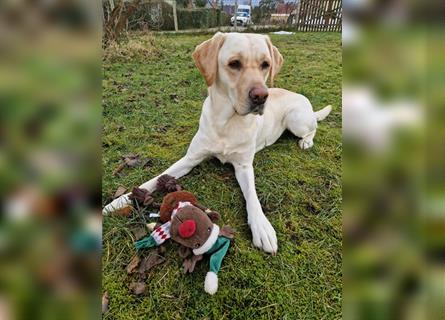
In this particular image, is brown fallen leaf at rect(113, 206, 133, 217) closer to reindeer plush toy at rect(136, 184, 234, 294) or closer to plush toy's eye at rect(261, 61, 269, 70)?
reindeer plush toy at rect(136, 184, 234, 294)

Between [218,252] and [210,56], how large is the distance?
1278 mm

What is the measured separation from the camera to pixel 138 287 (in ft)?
4.88

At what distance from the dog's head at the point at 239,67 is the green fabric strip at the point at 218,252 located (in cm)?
84

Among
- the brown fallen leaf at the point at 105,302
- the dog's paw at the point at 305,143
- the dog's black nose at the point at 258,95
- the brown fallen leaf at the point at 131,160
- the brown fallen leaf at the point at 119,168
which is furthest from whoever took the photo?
the dog's paw at the point at 305,143

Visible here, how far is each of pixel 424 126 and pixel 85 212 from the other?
48cm

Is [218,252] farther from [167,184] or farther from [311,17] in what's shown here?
[311,17]

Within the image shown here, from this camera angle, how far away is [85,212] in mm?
455

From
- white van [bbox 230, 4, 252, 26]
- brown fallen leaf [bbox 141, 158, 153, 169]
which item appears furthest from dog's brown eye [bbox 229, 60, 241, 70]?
white van [bbox 230, 4, 252, 26]

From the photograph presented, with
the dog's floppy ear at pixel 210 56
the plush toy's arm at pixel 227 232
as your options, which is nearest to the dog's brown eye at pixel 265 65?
the dog's floppy ear at pixel 210 56

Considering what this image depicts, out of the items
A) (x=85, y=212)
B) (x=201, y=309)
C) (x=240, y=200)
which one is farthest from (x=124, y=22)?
(x=85, y=212)

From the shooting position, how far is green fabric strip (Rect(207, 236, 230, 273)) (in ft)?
5.01

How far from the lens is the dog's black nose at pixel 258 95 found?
1.86m

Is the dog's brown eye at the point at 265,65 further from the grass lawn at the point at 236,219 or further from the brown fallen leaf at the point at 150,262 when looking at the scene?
the brown fallen leaf at the point at 150,262

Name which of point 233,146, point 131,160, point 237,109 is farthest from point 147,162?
point 237,109
